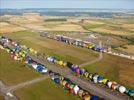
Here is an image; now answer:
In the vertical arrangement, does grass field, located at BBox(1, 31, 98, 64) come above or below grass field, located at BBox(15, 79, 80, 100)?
below

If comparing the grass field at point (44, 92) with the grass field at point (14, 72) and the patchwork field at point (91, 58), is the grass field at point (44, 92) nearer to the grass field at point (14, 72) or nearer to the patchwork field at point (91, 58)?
the grass field at point (14, 72)

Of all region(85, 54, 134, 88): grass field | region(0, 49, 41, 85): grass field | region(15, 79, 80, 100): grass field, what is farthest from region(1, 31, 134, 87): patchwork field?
region(0, 49, 41, 85): grass field

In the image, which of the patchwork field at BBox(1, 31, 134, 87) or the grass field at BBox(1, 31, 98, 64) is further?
the grass field at BBox(1, 31, 98, 64)

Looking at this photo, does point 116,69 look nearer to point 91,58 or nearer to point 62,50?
point 91,58

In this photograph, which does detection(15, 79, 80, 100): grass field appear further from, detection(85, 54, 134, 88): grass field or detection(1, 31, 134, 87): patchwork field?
detection(1, 31, 134, 87): patchwork field

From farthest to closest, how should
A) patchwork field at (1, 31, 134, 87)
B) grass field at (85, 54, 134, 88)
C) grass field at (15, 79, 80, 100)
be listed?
patchwork field at (1, 31, 134, 87), grass field at (85, 54, 134, 88), grass field at (15, 79, 80, 100)

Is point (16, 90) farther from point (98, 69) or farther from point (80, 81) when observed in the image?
point (98, 69)

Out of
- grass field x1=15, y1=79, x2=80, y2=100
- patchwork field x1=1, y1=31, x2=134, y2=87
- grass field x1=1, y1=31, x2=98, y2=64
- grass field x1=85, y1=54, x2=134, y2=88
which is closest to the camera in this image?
grass field x1=15, y1=79, x2=80, y2=100
